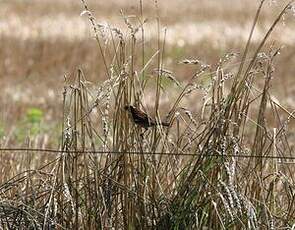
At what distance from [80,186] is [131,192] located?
10.3 inches

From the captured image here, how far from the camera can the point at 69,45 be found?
43.4 ft

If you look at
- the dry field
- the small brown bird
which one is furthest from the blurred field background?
the small brown bird

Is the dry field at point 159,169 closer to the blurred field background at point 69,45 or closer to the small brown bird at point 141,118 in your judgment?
the small brown bird at point 141,118

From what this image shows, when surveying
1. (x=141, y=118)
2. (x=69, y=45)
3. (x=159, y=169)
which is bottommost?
(x=159, y=169)

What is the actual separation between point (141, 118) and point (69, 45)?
9610 millimetres

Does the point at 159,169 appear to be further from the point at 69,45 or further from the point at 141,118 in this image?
the point at 69,45

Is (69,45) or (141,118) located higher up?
(69,45)

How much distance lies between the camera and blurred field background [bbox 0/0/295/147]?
34.1ft

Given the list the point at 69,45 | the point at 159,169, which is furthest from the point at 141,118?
the point at 69,45

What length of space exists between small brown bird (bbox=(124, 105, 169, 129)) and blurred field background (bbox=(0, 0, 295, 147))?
3.92m

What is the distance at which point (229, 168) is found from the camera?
354 centimetres

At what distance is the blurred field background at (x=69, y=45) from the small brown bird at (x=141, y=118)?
3923 millimetres

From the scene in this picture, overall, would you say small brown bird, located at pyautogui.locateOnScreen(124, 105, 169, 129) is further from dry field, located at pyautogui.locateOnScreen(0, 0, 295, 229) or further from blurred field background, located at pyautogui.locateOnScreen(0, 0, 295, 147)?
blurred field background, located at pyautogui.locateOnScreen(0, 0, 295, 147)

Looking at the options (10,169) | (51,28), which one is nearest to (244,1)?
(51,28)
